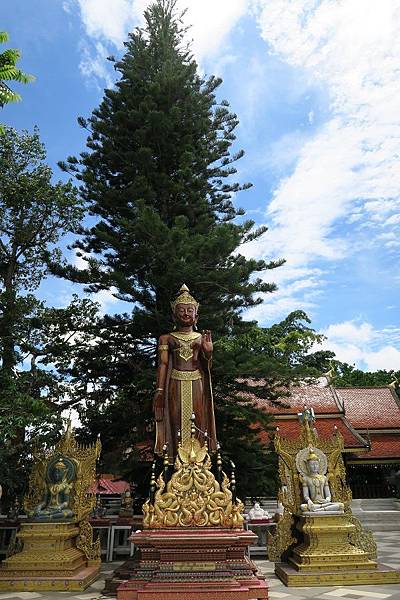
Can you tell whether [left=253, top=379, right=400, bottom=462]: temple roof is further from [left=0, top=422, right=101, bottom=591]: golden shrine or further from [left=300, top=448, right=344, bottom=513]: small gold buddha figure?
[left=0, top=422, right=101, bottom=591]: golden shrine

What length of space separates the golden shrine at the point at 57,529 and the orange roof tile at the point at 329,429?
25.7 feet

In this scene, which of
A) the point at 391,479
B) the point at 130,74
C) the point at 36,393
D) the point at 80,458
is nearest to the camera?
the point at 80,458

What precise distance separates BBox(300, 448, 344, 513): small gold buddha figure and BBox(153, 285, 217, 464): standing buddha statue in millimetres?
1694

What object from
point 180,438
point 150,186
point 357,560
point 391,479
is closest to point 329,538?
point 357,560

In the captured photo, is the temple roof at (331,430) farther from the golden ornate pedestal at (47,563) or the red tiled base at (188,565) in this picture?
the red tiled base at (188,565)

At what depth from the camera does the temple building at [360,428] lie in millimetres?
14156

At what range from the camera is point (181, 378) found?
18.0 feet

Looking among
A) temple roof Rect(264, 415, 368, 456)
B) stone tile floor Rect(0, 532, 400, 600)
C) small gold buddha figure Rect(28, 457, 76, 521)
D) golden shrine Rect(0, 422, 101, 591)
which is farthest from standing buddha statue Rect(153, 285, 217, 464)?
temple roof Rect(264, 415, 368, 456)

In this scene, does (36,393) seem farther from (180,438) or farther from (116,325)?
(180,438)

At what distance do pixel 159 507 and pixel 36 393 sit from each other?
15.6 feet

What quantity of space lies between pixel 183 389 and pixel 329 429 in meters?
10.4

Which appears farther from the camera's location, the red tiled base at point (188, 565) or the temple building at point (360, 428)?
the temple building at point (360, 428)

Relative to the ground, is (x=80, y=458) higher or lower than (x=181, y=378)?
lower

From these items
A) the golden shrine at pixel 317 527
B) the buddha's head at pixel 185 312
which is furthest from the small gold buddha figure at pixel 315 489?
the buddha's head at pixel 185 312
